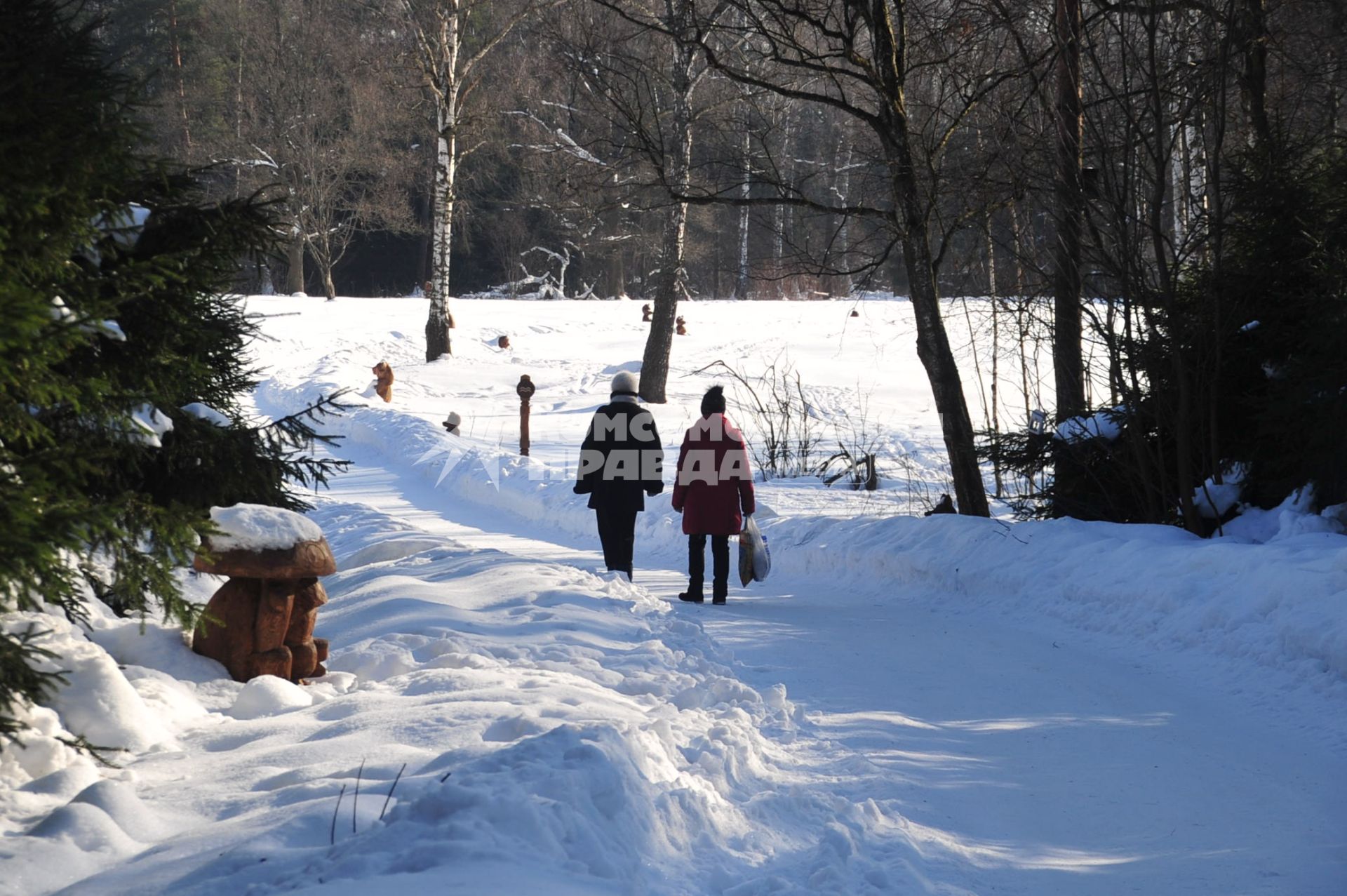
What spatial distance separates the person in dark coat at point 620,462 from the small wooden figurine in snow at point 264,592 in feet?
13.5

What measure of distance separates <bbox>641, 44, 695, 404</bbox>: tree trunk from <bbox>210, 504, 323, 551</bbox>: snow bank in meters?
13.7

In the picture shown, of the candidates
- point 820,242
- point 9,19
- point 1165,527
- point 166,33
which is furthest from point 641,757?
point 820,242

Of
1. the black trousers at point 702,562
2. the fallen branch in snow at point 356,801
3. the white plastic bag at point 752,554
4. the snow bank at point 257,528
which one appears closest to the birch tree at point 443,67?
the white plastic bag at point 752,554

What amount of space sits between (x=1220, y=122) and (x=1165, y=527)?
327 centimetres

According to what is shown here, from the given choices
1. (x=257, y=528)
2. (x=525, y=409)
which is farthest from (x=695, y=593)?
(x=525, y=409)

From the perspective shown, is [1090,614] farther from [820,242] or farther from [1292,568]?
[820,242]

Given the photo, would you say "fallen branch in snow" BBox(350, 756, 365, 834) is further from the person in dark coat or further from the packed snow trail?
the person in dark coat

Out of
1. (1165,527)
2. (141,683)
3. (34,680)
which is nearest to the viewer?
(34,680)

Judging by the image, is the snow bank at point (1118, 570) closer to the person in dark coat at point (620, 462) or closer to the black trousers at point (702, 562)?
the black trousers at point (702, 562)

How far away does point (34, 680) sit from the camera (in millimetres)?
3750

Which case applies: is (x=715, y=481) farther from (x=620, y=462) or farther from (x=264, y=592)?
(x=264, y=592)

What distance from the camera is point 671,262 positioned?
72.3 feet

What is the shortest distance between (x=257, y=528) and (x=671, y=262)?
17264 mm

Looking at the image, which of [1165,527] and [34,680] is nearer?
[34,680]
